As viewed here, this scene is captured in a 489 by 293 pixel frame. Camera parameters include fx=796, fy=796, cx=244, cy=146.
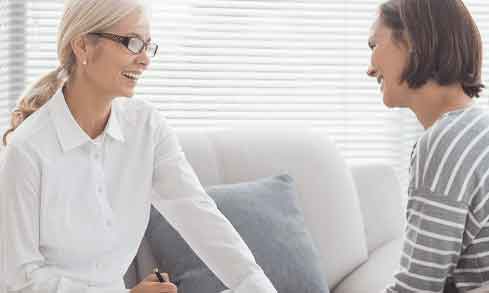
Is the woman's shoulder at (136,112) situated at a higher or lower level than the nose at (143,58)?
lower

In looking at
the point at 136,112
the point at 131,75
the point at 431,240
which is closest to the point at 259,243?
the point at 136,112

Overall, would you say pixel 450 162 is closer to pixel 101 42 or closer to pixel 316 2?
pixel 101 42

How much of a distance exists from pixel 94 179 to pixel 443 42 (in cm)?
98

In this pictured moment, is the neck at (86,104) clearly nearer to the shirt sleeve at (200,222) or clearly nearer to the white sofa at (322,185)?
the shirt sleeve at (200,222)

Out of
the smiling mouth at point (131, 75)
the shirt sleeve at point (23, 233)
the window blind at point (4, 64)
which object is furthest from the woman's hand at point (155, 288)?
the window blind at point (4, 64)

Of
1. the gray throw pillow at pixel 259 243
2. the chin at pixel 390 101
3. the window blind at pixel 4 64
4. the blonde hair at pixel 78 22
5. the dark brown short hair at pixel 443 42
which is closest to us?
the dark brown short hair at pixel 443 42

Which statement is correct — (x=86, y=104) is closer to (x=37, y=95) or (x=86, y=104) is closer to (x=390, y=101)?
(x=37, y=95)

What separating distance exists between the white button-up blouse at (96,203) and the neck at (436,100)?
0.65m

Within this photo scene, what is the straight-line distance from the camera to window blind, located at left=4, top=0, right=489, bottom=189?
9.99 feet

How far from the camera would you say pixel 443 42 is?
157 cm

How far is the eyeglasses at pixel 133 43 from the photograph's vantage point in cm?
207

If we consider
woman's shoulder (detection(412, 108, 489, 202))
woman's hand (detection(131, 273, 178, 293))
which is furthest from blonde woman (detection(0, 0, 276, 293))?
woman's shoulder (detection(412, 108, 489, 202))

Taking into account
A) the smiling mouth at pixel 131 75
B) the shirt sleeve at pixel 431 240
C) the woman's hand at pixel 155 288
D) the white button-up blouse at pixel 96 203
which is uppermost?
the smiling mouth at pixel 131 75

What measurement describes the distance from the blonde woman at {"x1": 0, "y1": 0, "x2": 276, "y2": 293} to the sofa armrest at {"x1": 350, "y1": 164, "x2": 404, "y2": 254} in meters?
0.81
